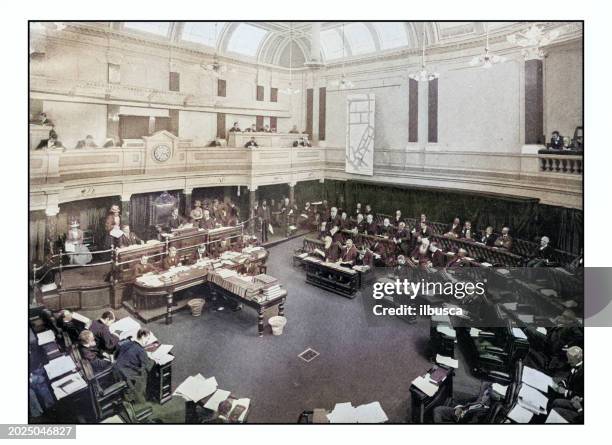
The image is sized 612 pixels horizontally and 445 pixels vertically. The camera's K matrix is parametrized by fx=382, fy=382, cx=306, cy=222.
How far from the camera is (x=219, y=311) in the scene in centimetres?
530

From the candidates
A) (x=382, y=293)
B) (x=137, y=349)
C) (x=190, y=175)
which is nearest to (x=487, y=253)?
(x=382, y=293)

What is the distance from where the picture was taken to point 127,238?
500 cm

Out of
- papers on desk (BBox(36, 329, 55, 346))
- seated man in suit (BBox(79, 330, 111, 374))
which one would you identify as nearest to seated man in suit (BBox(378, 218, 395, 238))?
seated man in suit (BBox(79, 330, 111, 374))

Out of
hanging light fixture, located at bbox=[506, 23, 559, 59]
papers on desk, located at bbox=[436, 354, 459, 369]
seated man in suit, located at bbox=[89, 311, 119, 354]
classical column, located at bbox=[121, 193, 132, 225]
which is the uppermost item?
hanging light fixture, located at bbox=[506, 23, 559, 59]

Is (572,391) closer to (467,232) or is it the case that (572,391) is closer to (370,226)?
(467,232)

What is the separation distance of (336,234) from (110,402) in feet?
11.7

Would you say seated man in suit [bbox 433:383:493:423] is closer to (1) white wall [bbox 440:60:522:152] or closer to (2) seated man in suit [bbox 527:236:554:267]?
(2) seated man in suit [bbox 527:236:554:267]

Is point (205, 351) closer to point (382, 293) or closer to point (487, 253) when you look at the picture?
point (382, 293)

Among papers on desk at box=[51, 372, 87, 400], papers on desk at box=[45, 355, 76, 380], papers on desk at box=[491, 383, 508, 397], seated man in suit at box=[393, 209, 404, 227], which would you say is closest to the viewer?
papers on desk at box=[51, 372, 87, 400]

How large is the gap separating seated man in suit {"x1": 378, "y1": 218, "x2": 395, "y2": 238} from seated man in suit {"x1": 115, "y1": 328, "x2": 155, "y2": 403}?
11.2 feet

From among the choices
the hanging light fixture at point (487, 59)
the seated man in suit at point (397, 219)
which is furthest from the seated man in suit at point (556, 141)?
the seated man in suit at point (397, 219)

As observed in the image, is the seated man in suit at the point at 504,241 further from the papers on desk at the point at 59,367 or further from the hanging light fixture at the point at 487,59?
the papers on desk at the point at 59,367

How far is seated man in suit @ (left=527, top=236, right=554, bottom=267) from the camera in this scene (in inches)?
194

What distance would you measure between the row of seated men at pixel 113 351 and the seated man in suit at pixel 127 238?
0.91 meters
